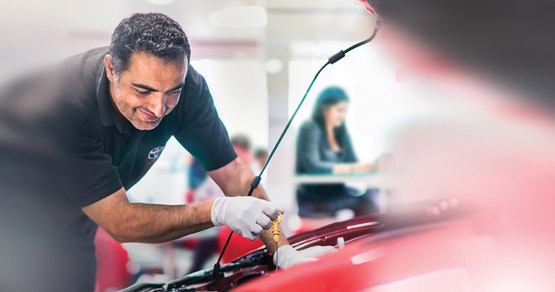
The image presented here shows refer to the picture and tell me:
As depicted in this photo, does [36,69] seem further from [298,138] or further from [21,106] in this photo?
[298,138]

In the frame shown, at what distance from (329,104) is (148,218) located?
2.71 feet

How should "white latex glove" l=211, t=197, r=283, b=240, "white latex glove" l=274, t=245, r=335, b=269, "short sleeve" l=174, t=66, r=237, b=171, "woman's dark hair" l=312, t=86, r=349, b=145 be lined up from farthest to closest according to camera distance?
"woman's dark hair" l=312, t=86, r=349, b=145 < "short sleeve" l=174, t=66, r=237, b=171 < "white latex glove" l=211, t=197, r=283, b=240 < "white latex glove" l=274, t=245, r=335, b=269

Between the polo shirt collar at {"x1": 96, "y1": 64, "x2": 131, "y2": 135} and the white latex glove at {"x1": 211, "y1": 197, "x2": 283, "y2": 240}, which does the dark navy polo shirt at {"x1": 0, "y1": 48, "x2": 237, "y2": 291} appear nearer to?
the polo shirt collar at {"x1": 96, "y1": 64, "x2": 131, "y2": 135}

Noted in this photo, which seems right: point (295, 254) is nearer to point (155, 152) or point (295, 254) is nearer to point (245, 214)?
point (245, 214)

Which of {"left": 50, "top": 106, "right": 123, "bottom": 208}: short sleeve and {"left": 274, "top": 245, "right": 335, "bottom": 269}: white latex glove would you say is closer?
{"left": 274, "top": 245, "right": 335, "bottom": 269}: white latex glove

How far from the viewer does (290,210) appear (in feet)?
7.02

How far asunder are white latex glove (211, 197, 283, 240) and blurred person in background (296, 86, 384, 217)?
0.55m

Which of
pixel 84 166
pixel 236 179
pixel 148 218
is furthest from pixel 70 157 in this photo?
pixel 236 179

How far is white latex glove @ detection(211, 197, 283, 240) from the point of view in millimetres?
1490

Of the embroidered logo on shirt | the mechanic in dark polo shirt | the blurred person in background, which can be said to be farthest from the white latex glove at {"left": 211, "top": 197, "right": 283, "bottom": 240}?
the blurred person in background

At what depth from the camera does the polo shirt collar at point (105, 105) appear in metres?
1.59

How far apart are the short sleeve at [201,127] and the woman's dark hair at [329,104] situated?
0.37 metres

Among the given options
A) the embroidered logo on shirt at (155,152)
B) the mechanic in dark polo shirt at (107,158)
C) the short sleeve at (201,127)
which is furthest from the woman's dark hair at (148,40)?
the embroidered logo on shirt at (155,152)

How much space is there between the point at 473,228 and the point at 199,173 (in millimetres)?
982
